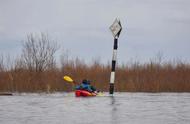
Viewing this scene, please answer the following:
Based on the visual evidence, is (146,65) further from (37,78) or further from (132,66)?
(37,78)

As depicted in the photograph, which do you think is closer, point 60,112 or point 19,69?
point 60,112

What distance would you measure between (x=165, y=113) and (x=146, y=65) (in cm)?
1656

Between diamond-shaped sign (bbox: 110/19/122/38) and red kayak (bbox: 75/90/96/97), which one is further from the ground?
diamond-shaped sign (bbox: 110/19/122/38)

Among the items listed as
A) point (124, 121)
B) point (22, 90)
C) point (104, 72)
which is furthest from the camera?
point (104, 72)

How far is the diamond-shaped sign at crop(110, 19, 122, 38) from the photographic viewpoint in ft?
80.6

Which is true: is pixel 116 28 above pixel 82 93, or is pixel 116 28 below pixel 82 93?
above

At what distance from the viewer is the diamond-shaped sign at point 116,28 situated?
24.6 meters

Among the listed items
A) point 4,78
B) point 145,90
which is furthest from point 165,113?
point 4,78

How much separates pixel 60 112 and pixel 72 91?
47.4 feet

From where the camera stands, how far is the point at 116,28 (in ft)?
80.7

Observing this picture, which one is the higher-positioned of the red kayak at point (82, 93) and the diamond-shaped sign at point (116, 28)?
the diamond-shaped sign at point (116, 28)

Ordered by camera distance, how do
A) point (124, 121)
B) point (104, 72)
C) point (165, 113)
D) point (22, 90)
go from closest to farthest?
point (124, 121) → point (165, 113) → point (22, 90) → point (104, 72)

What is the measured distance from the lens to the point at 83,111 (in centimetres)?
1505

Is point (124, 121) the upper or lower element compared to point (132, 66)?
lower
